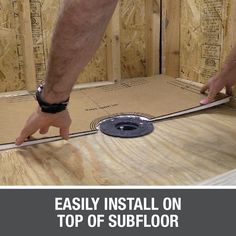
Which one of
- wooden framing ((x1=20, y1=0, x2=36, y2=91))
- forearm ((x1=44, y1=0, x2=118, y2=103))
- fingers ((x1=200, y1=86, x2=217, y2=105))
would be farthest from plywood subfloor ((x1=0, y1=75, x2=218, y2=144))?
forearm ((x1=44, y1=0, x2=118, y2=103))

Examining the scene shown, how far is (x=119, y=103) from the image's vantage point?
1.33 metres

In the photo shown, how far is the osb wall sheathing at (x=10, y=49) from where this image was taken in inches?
57.1

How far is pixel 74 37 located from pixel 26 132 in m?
0.32

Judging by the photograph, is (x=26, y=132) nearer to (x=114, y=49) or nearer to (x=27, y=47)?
(x=27, y=47)

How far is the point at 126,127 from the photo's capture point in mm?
1146

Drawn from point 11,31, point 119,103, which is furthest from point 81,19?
point 11,31

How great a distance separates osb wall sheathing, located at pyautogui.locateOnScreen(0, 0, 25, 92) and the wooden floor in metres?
0.65

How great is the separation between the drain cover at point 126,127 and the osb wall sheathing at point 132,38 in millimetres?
581

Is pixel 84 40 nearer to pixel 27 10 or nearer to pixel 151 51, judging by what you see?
pixel 27 10

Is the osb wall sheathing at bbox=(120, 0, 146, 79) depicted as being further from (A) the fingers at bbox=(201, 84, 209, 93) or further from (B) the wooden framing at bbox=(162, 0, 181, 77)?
(A) the fingers at bbox=(201, 84, 209, 93)

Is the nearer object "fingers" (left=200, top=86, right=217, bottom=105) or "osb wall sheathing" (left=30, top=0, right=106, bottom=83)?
"fingers" (left=200, top=86, right=217, bottom=105)

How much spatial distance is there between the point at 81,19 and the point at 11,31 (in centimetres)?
90

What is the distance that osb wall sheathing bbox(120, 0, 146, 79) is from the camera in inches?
65.4

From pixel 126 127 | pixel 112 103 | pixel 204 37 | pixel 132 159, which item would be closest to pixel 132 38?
pixel 204 37
